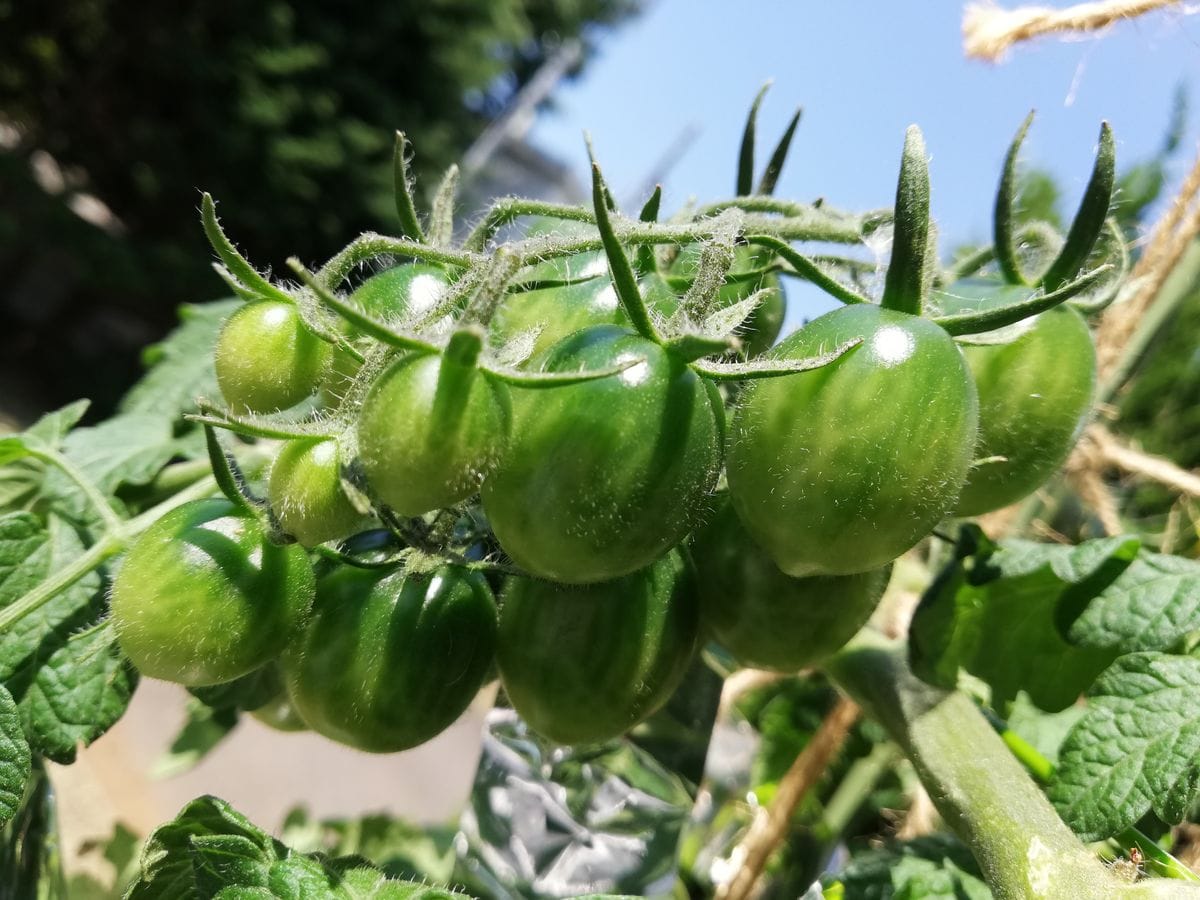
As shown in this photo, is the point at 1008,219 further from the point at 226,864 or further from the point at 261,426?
the point at 226,864

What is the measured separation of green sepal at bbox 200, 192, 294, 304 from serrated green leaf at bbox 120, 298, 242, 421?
1.27ft

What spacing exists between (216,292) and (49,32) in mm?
1606

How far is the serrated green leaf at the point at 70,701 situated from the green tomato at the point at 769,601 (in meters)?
0.32

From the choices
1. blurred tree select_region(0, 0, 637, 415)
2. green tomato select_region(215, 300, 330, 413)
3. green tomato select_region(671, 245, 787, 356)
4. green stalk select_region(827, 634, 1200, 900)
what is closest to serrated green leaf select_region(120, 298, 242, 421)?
green tomato select_region(215, 300, 330, 413)

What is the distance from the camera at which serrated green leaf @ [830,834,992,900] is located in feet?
1.65

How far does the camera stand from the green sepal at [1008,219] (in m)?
0.45

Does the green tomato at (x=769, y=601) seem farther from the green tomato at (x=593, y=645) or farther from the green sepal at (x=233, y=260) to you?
the green sepal at (x=233, y=260)

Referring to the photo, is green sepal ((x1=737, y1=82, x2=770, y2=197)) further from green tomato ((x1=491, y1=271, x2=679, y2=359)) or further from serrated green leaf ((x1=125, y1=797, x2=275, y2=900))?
serrated green leaf ((x1=125, y1=797, x2=275, y2=900))

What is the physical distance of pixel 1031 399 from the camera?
17.1 inches

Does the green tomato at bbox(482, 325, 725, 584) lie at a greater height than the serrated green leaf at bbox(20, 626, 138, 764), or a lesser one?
greater

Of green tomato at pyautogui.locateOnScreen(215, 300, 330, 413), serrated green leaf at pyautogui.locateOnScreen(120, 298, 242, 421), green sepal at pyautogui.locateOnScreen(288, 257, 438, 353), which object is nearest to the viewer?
green sepal at pyautogui.locateOnScreen(288, 257, 438, 353)

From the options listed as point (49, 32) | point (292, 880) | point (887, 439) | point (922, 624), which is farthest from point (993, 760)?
point (49, 32)

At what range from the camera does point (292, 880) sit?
0.41 meters

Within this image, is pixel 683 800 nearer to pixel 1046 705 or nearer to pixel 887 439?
pixel 1046 705
